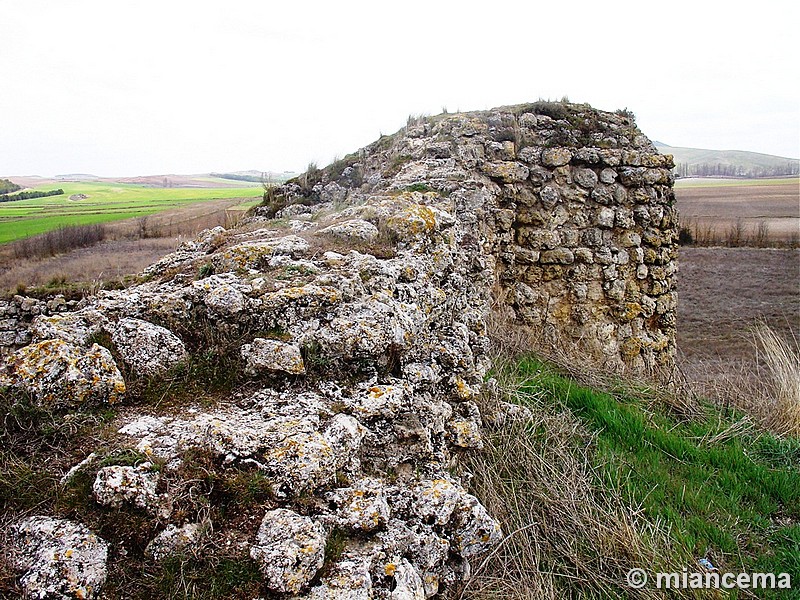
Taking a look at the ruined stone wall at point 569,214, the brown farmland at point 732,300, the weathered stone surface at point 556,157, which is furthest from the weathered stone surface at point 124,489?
the brown farmland at point 732,300

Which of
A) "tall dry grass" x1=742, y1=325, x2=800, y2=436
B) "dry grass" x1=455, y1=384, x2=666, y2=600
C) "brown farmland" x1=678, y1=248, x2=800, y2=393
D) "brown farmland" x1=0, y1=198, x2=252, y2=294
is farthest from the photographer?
"brown farmland" x1=678, y1=248, x2=800, y2=393

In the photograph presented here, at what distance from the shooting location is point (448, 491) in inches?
101

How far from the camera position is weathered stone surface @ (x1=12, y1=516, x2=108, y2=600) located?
1.69 metres


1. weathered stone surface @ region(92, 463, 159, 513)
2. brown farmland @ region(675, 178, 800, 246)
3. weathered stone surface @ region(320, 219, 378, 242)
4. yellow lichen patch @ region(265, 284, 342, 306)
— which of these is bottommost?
brown farmland @ region(675, 178, 800, 246)

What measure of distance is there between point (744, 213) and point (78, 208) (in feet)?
120

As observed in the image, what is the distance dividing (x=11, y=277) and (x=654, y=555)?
9.42 meters

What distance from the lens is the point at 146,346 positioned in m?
2.73

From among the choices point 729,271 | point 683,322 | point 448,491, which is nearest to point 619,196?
point 448,491

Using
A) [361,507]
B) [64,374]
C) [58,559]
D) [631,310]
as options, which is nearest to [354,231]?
[64,374]

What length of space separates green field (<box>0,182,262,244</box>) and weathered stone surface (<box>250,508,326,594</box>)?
7681 mm

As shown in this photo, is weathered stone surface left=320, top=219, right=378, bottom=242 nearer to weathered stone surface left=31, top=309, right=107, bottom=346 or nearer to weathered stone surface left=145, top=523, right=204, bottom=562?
weathered stone surface left=31, top=309, right=107, bottom=346

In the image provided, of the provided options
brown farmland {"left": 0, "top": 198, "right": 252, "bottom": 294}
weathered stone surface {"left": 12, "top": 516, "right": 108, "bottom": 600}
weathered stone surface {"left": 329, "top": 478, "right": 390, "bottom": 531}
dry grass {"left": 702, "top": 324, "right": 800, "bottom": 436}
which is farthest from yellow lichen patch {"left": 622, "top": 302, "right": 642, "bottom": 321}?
weathered stone surface {"left": 12, "top": 516, "right": 108, "bottom": 600}

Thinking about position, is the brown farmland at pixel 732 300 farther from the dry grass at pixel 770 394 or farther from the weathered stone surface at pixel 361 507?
the weathered stone surface at pixel 361 507

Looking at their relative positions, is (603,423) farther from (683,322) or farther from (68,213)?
(683,322)
